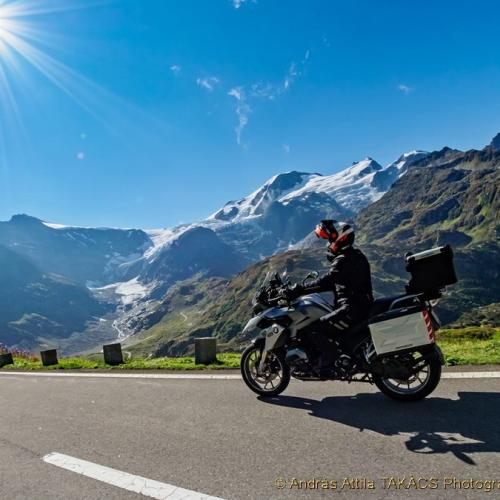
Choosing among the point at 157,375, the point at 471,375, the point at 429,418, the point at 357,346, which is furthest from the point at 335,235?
the point at 157,375

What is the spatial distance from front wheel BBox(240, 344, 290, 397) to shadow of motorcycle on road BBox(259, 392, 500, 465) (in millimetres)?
428

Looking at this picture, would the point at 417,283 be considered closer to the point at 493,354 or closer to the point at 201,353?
the point at 493,354

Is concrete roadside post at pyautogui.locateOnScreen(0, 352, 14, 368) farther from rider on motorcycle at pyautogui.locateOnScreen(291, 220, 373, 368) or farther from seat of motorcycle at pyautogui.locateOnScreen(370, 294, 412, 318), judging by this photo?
seat of motorcycle at pyautogui.locateOnScreen(370, 294, 412, 318)

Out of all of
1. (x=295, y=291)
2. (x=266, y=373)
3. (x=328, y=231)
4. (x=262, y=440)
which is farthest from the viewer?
(x=266, y=373)

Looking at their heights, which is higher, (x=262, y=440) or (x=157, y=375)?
(x=157, y=375)

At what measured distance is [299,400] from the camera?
7.18 meters

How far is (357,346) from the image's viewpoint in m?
6.75

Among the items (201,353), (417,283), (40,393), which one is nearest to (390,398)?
(417,283)

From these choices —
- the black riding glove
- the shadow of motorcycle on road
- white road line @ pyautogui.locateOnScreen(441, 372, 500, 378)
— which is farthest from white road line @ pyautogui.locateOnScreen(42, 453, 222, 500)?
white road line @ pyautogui.locateOnScreen(441, 372, 500, 378)

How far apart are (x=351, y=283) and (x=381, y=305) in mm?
569

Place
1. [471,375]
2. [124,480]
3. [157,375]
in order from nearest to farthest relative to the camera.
A: [124,480] < [471,375] < [157,375]

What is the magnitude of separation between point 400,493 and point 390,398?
9.01ft

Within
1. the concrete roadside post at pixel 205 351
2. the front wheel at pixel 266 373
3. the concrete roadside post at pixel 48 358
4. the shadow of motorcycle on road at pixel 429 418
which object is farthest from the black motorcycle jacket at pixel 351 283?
the concrete roadside post at pixel 48 358

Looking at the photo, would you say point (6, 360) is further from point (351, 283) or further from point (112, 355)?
point (351, 283)
